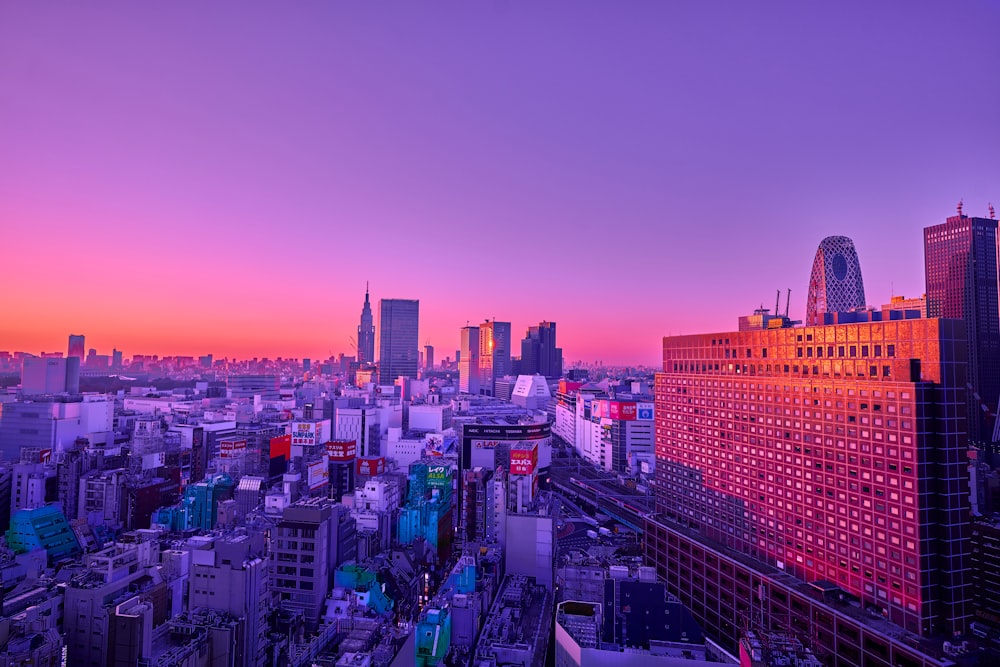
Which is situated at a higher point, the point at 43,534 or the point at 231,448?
the point at 231,448

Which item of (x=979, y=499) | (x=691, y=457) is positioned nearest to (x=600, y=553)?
(x=691, y=457)

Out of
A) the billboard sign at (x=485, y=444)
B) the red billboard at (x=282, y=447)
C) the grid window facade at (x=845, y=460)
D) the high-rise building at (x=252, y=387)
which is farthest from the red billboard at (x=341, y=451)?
the high-rise building at (x=252, y=387)

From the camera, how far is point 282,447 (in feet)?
239

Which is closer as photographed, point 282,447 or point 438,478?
point 438,478

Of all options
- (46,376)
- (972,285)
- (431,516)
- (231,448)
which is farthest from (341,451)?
(972,285)

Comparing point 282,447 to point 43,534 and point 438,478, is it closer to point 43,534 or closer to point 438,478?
point 438,478

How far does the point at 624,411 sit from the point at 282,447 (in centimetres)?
5355

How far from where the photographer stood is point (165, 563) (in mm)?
33281

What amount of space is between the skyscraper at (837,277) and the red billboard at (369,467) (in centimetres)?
5381

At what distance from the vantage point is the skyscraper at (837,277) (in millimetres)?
63562

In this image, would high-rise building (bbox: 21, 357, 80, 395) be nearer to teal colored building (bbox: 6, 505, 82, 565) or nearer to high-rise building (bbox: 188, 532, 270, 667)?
teal colored building (bbox: 6, 505, 82, 565)

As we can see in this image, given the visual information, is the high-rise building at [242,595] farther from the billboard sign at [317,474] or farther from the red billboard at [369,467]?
the red billboard at [369,467]

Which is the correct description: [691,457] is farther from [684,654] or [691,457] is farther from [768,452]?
[684,654]

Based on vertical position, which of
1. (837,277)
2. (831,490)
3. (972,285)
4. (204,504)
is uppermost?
(972,285)
